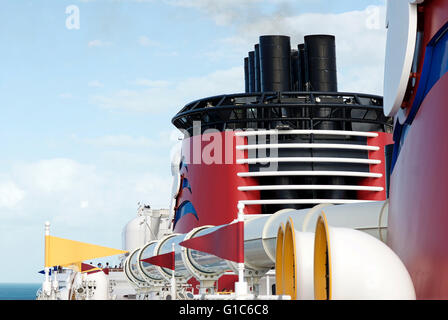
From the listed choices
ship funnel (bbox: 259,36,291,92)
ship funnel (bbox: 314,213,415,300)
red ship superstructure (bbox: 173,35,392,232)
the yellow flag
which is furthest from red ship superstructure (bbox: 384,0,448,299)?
ship funnel (bbox: 259,36,291,92)

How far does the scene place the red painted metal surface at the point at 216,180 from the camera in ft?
138

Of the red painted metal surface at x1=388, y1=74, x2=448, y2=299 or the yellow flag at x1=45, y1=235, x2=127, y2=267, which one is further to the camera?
the yellow flag at x1=45, y1=235, x2=127, y2=267

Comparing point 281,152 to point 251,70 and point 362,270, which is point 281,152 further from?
point 362,270

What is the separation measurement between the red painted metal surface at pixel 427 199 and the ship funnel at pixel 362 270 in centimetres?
78

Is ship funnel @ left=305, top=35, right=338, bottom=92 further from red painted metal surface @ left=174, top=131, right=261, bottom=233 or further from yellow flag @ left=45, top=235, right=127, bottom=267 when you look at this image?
yellow flag @ left=45, top=235, right=127, bottom=267

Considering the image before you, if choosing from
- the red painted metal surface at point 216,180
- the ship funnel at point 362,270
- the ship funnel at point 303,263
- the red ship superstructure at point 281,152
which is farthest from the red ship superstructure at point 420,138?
the red painted metal surface at point 216,180

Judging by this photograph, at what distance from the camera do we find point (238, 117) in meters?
43.8

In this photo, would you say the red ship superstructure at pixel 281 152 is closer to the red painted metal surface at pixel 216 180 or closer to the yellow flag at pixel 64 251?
the red painted metal surface at pixel 216 180

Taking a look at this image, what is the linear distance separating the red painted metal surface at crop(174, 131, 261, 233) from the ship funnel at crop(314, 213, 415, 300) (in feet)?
96.4

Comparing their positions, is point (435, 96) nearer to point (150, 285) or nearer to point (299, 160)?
point (299, 160)

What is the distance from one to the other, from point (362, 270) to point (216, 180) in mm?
31124

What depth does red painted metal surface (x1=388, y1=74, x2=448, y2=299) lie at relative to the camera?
1224 centimetres

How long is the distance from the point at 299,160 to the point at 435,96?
28.1m
